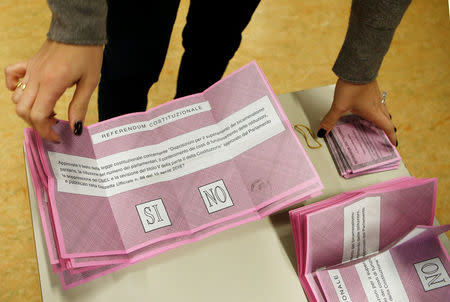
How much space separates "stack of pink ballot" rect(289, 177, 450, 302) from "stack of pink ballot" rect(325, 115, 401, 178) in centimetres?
7

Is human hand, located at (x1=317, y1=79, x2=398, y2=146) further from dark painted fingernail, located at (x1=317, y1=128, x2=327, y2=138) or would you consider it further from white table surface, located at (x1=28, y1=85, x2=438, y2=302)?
white table surface, located at (x1=28, y1=85, x2=438, y2=302)

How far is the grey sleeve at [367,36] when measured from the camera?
2.08ft

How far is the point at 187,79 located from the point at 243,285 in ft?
2.02

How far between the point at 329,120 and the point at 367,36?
0.17 meters

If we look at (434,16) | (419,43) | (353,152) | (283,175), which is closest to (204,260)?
(283,175)

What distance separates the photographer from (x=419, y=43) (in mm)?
1792

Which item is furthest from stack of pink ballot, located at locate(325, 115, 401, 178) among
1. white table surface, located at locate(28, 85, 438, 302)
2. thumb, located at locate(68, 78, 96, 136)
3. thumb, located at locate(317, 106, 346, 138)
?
thumb, located at locate(68, 78, 96, 136)

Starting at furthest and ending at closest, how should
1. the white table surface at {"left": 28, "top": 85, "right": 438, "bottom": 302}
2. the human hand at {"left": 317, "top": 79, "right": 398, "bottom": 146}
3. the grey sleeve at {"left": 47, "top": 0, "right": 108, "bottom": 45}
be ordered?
the human hand at {"left": 317, "top": 79, "right": 398, "bottom": 146}
the white table surface at {"left": 28, "top": 85, "right": 438, "bottom": 302}
the grey sleeve at {"left": 47, "top": 0, "right": 108, "bottom": 45}

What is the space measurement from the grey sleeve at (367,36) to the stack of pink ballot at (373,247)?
20 cm

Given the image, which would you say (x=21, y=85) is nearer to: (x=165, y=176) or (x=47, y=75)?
(x=47, y=75)

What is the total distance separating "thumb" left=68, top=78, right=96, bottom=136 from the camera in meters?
0.58

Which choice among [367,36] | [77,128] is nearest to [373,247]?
[367,36]

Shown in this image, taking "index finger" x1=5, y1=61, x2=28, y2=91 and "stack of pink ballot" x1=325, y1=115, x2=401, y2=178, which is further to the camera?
"stack of pink ballot" x1=325, y1=115, x2=401, y2=178

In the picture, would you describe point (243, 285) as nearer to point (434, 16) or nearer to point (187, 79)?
point (187, 79)
